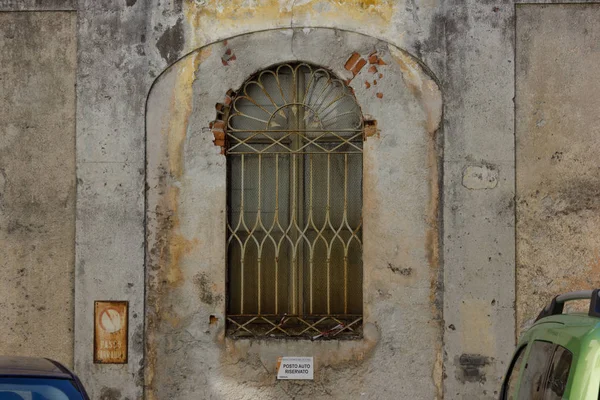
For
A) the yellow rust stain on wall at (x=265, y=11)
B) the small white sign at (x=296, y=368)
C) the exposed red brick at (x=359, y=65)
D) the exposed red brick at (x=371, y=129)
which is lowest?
the small white sign at (x=296, y=368)

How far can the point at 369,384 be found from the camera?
23.2 ft

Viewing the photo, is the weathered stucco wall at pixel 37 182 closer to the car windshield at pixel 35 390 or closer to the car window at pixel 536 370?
the car windshield at pixel 35 390

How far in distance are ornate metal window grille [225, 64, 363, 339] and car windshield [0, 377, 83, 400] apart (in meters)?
3.25

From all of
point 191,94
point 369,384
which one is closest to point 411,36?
point 191,94

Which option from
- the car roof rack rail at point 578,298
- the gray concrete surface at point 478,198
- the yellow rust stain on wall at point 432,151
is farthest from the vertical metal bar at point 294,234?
the car roof rack rail at point 578,298

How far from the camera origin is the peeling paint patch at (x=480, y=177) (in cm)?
704

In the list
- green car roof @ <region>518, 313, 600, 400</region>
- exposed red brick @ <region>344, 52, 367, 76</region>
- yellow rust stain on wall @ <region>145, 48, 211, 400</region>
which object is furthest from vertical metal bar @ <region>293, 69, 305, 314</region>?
green car roof @ <region>518, 313, 600, 400</region>

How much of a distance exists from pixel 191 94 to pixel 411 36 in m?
1.78

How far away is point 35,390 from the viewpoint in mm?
4008

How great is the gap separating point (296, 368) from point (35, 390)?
3.29 m

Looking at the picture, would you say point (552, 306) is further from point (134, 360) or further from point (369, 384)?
point (134, 360)

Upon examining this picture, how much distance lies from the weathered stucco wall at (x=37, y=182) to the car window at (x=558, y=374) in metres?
4.58

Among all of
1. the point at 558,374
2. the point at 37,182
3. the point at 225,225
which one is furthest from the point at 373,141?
the point at 558,374

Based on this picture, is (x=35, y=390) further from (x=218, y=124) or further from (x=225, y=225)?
(x=218, y=124)
